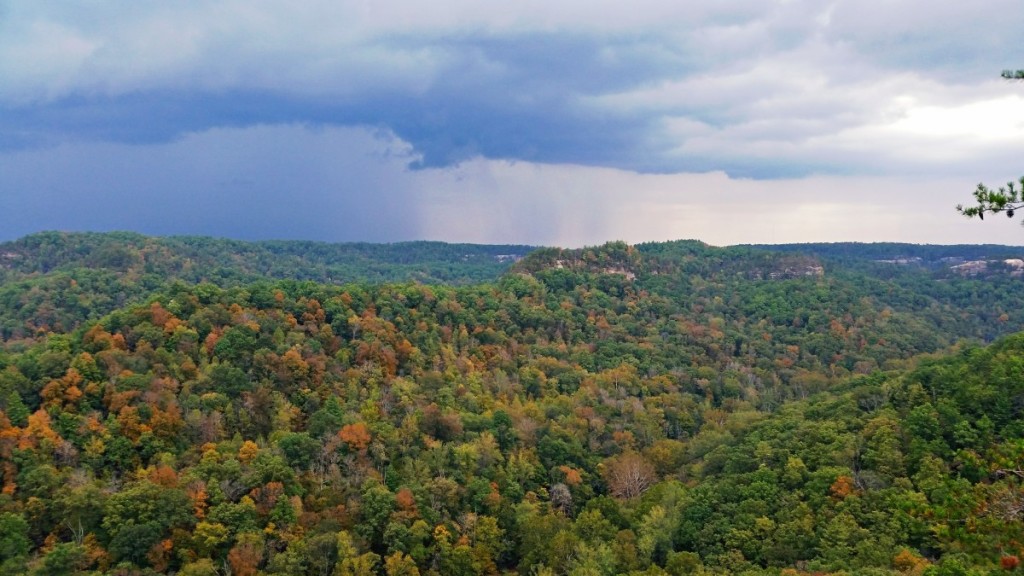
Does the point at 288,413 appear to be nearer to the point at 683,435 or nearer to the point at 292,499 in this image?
the point at 292,499

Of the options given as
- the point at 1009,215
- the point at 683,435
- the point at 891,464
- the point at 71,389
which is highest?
the point at 1009,215

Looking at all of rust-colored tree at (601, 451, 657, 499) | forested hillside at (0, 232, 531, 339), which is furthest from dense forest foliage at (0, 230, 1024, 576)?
forested hillside at (0, 232, 531, 339)

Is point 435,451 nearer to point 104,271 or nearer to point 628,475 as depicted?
point 628,475

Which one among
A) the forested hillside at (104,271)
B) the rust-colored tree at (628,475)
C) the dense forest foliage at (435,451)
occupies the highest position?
the forested hillside at (104,271)

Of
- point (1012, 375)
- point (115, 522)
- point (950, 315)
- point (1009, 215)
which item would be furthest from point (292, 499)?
point (950, 315)

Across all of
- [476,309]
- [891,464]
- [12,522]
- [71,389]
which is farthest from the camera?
[476,309]

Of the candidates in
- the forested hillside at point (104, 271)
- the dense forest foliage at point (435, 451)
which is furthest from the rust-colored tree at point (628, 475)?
the forested hillside at point (104, 271)

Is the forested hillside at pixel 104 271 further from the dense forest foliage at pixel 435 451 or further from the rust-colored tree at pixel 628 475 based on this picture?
the rust-colored tree at pixel 628 475

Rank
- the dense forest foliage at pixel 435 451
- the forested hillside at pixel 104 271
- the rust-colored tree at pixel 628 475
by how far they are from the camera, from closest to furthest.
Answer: the dense forest foliage at pixel 435 451
the rust-colored tree at pixel 628 475
the forested hillside at pixel 104 271
